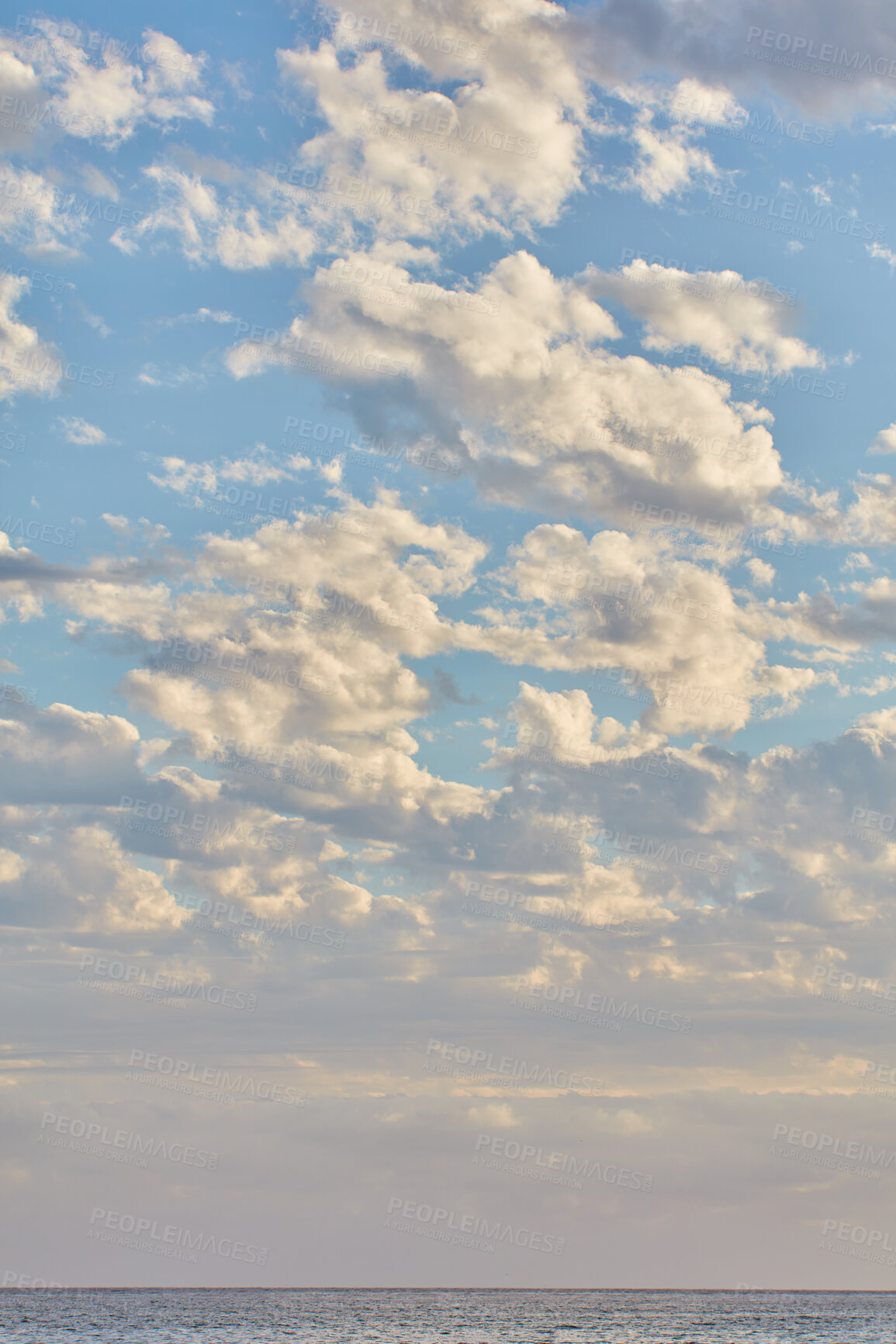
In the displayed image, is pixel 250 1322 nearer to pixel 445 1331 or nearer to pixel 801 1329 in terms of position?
pixel 445 1331

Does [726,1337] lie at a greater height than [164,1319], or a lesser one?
greater

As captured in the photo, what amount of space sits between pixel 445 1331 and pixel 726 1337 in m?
42.2

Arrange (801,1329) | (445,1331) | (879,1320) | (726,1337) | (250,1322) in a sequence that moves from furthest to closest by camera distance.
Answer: (879,1320) → (250,1322) → (801,1329) → (445,1331) → (726,1337)

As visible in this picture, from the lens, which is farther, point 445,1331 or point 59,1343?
point 445,1331

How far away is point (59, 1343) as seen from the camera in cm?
12000

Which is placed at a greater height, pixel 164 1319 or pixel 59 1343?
pixel 59 1343

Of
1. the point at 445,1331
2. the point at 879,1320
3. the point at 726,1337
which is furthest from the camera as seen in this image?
the point at 879,1320

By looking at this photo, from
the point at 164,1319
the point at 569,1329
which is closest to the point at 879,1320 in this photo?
the point at 569,1329

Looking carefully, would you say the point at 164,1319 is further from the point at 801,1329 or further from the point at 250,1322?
the point at 801,1329

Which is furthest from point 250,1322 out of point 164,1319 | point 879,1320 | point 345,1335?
point 879,1320

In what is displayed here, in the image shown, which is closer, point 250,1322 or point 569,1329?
point 569,1329

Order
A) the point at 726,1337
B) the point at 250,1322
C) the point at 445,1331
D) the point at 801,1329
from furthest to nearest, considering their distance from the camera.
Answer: the point at 250,1322 → the point at 801,1329 → the point at 445,1331 → the point at 726,1337

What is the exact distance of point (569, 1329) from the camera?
536ft

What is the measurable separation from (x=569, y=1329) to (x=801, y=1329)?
38912 millimetres
